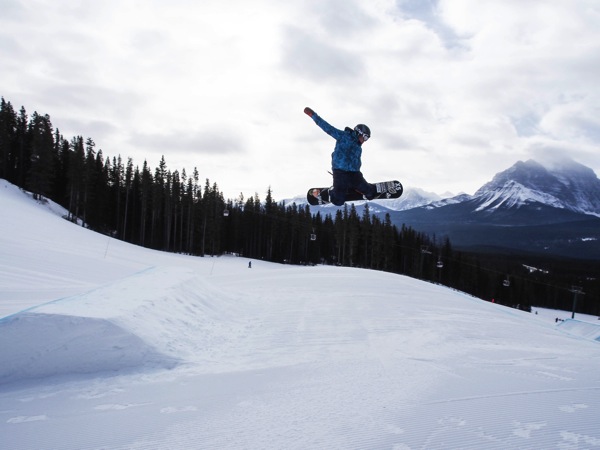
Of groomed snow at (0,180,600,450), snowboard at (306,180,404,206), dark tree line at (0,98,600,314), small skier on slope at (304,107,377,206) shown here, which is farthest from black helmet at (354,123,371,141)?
dark tree line at (0,98,600,314)

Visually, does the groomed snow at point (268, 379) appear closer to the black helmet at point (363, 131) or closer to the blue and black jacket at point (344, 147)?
the blue and black jacket at point (344, 147)

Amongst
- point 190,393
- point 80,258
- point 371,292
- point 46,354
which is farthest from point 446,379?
point 80,258

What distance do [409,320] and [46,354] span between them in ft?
29.6

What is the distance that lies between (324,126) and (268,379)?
16.4ft

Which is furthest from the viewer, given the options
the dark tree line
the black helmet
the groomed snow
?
the dark tree line

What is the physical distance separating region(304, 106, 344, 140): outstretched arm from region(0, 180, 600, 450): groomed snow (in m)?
4.57

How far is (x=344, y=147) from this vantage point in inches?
294

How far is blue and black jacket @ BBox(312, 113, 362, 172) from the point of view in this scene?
24.1 feet

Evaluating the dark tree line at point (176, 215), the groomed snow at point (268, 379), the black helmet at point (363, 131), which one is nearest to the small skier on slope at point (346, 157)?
the black helmet at point (363, 131)

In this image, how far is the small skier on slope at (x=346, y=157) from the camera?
23.7 feet

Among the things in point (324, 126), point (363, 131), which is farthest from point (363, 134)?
point (324, 126)

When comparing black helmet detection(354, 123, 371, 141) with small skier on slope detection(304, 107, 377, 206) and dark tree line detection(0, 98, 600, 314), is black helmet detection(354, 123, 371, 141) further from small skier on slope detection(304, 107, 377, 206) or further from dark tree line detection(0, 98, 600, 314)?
dark tree line detection(0, 98, 600, 314)

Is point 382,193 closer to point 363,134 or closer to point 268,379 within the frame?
point 363,134

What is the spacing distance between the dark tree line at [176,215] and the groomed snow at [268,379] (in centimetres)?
3873
